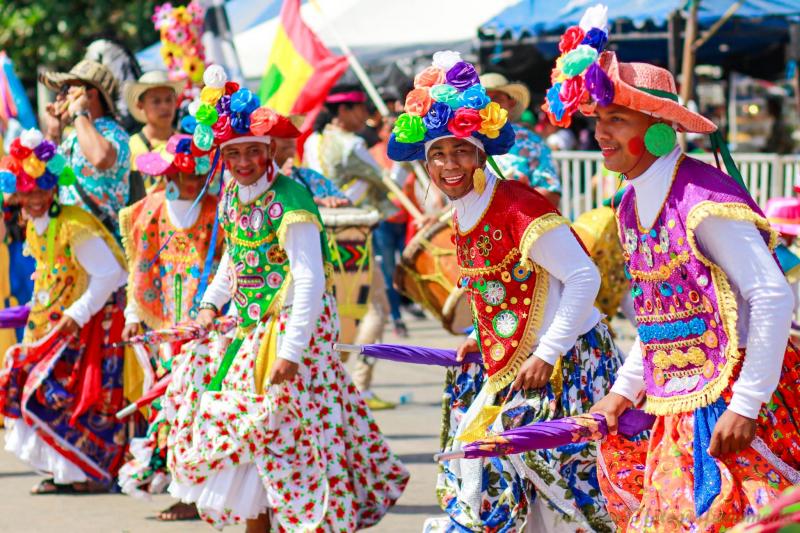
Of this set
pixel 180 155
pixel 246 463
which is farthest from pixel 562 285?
pixel 180 155

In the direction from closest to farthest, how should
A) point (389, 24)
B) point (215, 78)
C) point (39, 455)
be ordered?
point (215, 78), point (39, 455), point (389, 24)

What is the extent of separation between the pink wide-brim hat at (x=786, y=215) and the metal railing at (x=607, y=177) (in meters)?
3.55

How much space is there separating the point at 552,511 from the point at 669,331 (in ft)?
3.86

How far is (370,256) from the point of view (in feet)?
30.2

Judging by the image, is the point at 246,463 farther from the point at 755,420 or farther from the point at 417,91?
the point at 755,420

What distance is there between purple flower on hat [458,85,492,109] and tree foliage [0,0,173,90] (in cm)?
1673

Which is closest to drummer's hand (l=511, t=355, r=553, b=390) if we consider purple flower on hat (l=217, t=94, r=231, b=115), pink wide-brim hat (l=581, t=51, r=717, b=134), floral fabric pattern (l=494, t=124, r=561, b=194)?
pink wide-brim hat (l=581, t=51, r=717, b=134)

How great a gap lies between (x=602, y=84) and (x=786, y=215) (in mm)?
3851

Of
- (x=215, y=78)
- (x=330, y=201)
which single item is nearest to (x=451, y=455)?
(x=215, y=78)

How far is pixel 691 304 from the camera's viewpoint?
3.76 meters

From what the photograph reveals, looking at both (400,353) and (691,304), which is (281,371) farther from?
(691,304)

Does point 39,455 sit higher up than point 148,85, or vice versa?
point 148,85

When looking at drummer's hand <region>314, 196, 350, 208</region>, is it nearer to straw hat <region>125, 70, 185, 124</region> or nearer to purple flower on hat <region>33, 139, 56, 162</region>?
straw hat <region>125, 70, 185, 124</region>

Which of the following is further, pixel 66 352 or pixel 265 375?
pixel 66 352
